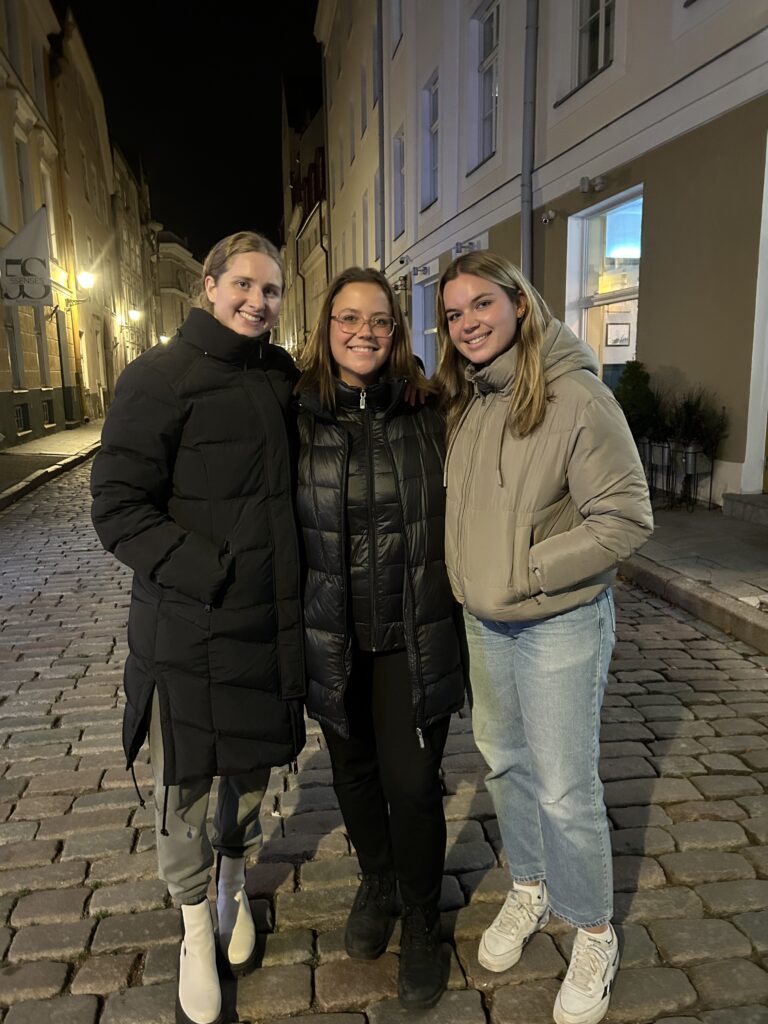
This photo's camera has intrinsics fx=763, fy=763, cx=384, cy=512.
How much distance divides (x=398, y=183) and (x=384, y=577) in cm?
1974

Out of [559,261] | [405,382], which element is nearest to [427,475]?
[405,382]

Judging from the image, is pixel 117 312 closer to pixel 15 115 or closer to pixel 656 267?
pixel 15 115

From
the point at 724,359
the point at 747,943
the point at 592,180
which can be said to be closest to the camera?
the point at 747,943

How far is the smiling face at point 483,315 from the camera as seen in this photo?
6.53 ft

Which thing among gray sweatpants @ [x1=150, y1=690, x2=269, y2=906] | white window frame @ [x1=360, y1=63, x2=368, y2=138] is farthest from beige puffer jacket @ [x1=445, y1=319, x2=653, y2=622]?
white window frame @ [x1=360, y1=63, x2=368, y2=138]

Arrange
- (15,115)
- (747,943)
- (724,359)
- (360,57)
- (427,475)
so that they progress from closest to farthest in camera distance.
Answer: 1. (427,475)
2. (747,943)
3. (724,359)
4. (15,115)
5. (360,57)

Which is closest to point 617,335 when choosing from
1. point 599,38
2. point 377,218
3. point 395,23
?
point 599,38

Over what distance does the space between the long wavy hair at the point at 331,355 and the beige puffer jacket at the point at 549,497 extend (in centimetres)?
24

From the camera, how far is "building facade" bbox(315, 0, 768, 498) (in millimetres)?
7195

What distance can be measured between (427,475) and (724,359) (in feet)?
21.2

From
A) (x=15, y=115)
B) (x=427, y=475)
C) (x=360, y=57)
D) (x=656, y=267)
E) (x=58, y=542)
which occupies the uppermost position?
(x=360, y=57)

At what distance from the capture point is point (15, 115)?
18031 mm

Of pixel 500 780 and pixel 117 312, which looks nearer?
pixel 500 780

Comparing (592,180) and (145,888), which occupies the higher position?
(592,180)
